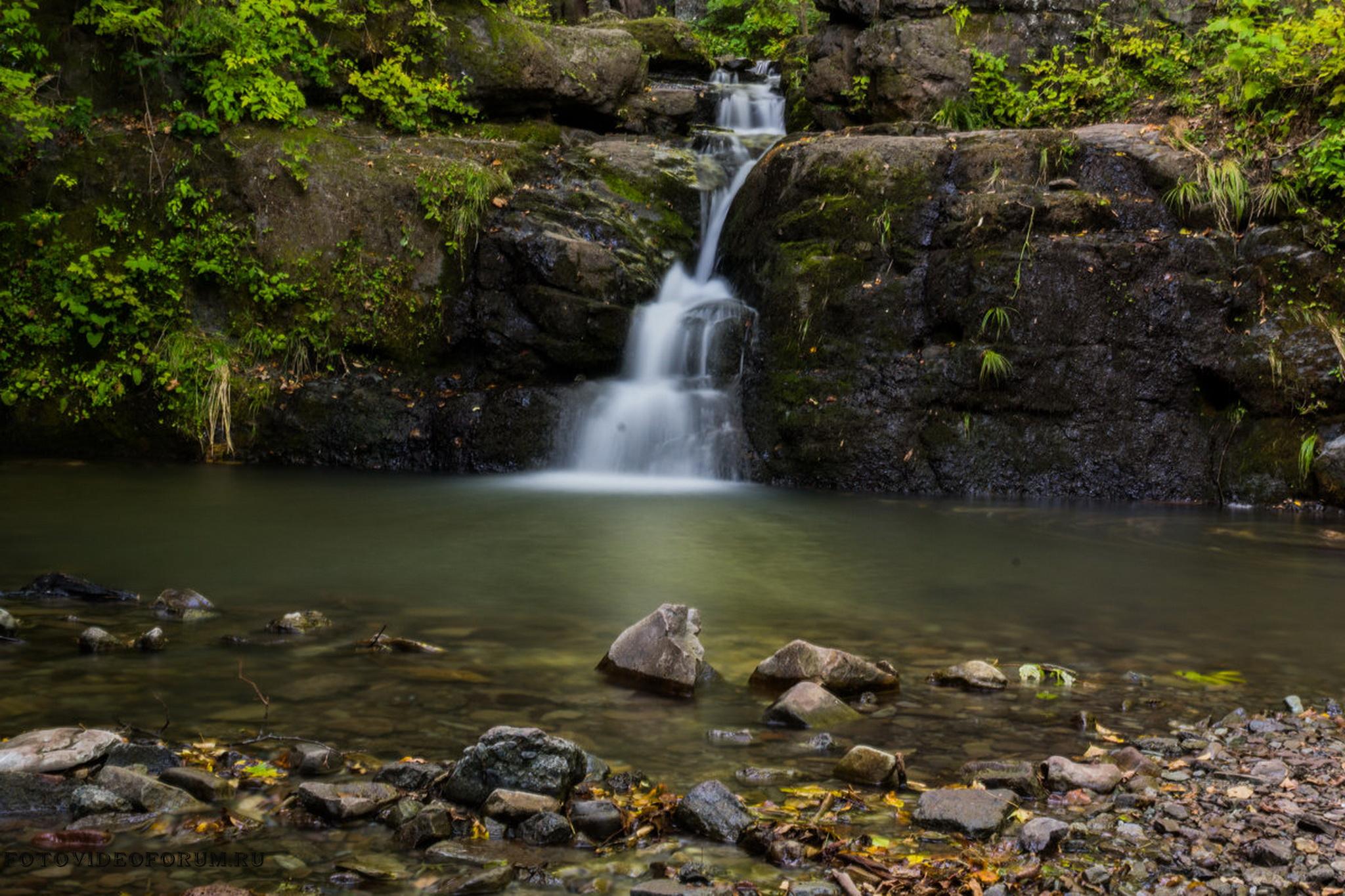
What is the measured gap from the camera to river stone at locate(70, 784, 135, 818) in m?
2.31

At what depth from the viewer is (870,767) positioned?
8.81 ft

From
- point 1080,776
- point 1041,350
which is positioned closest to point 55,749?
point 1080,776

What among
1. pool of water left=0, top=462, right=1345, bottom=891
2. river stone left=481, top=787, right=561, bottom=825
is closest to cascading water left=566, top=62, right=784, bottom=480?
pool of water left=0, top=462, right=1345, bottom=891

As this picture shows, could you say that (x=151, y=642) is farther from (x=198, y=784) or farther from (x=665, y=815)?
(x=665, y=815)

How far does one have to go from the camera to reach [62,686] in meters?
3.25

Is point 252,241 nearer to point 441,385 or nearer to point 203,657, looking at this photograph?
point 441,385

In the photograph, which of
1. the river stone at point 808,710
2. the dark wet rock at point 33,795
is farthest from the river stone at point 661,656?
the dark wet rock at point 33,795

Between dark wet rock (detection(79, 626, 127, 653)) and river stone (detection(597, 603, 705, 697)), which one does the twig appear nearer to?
dark wet rock (detection(79, 626, 127, 653))

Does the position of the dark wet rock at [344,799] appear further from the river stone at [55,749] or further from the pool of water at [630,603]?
the river stone at [55,749]

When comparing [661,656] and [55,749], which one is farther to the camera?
[661,656]

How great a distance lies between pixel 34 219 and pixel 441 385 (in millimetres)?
→ 4343

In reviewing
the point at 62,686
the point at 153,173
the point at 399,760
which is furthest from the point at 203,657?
the point at 153,173

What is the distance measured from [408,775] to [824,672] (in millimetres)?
1521

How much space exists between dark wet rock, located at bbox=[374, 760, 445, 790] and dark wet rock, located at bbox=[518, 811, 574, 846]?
1.15 ft
